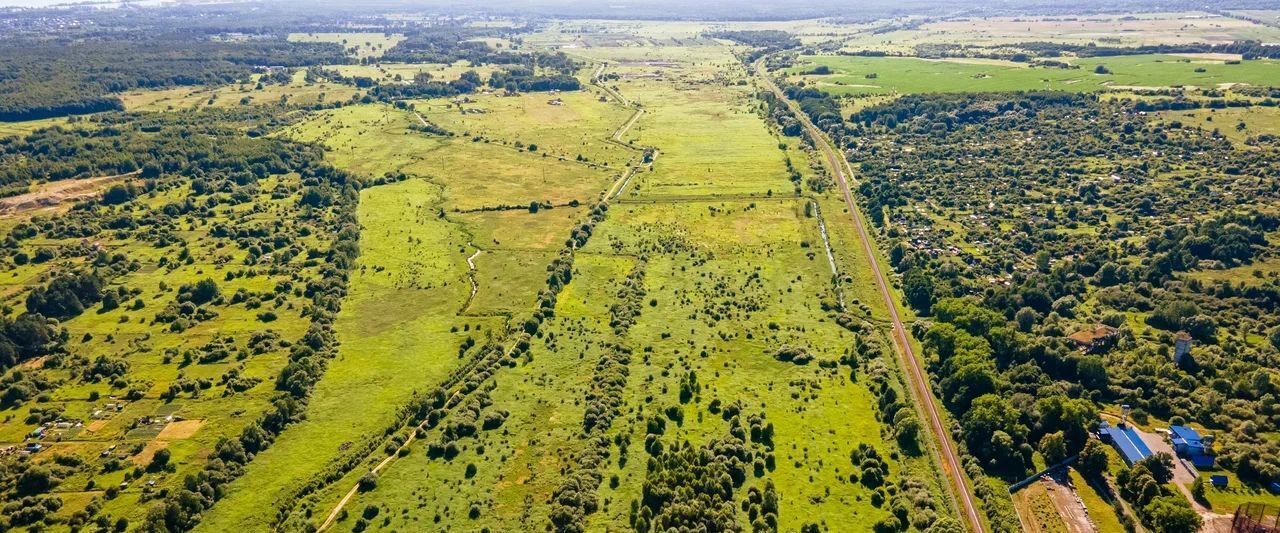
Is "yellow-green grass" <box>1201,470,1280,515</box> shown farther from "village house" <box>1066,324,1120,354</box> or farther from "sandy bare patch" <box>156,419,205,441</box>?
"sandy bare patch" <box>156,419,205,441</box>

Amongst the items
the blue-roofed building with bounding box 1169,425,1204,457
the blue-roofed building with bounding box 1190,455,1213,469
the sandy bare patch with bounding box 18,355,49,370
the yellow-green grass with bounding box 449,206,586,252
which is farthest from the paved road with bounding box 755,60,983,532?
the sandy bare patch with bounding box 18,355,49,370

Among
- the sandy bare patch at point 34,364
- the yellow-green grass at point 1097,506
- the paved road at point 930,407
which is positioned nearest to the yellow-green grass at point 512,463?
the paved road at point 930,407

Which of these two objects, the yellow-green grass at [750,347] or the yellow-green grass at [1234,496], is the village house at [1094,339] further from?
the yellow-green grass at [750,347]

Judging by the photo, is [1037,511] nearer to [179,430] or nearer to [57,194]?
[179,430]

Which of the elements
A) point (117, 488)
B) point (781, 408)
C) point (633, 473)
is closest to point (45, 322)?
point (117, 488)

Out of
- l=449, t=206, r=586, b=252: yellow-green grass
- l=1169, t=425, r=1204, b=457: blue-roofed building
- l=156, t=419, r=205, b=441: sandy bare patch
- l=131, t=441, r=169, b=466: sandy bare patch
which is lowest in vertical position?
l=131, t=441, r=169, b=466: sandy bare patch

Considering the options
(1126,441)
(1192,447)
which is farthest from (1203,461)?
(1126,441)
